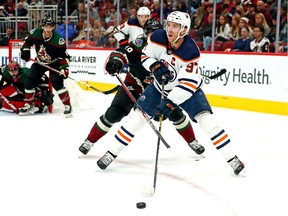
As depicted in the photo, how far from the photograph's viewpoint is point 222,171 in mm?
3053

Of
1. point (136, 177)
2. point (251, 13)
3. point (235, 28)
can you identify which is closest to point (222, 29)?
point (235, 28)

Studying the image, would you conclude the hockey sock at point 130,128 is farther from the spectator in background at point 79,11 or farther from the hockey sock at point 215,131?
the spectator in background at point 79,11

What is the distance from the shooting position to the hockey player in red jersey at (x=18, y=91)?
211 inches

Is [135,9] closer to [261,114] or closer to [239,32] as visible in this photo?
[239,32]

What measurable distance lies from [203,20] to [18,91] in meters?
2.63

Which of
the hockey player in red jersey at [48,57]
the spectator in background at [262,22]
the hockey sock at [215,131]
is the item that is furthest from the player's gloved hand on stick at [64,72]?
the hockey sock at [215,131]

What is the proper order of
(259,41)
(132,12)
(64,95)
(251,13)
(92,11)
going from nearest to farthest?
1. (64,95)
2. (259,41)
3. (251,13)
4. (132,12)
5. (92,11)

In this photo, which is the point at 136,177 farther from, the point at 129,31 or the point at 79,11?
the point at 79,11

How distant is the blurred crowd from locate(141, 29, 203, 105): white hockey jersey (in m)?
3.10

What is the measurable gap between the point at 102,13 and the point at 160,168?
210 inches

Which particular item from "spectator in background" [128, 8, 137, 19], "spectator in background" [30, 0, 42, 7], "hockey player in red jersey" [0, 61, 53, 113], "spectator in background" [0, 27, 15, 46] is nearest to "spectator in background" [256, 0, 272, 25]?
"spectator in background" [128, 8, 137, 19]

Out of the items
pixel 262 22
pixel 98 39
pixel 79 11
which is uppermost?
pixel 79 11

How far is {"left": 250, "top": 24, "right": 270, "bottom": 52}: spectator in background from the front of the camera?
5.67 metres

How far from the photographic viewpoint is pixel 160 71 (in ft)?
9.07
